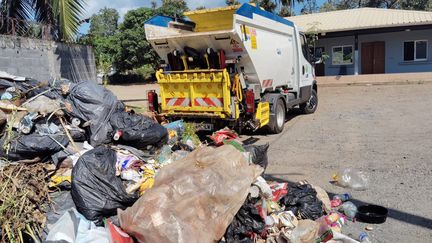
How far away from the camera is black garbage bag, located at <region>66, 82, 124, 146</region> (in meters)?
4.84

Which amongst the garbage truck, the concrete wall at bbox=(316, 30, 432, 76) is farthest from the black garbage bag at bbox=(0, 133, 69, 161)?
the concrete wall at bbox=(316, 30, 432, 76)

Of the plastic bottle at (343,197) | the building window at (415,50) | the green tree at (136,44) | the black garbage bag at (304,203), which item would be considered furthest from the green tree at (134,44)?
the black garbage bag at (304,203)

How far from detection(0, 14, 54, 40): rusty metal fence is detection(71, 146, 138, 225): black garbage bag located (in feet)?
23.6

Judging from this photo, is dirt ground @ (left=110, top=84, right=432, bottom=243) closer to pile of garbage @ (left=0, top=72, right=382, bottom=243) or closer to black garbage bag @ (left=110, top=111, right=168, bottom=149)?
pile of garbage @ (left=0, top=72, right=382, bottom=243)

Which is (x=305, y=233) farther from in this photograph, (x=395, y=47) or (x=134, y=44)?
(x=134, y=44)

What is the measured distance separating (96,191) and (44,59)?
701 cm

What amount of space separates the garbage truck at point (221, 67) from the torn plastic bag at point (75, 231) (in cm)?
435

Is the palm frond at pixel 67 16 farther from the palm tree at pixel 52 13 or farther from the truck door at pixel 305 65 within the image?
the truck door at pixel 305 65

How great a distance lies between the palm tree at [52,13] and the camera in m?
8.90

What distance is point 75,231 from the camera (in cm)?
321

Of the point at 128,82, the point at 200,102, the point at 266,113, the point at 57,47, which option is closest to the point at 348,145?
the point at 266,113

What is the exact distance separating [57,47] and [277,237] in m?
8.47

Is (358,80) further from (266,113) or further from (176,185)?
(176,185)

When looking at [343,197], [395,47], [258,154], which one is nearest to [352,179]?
[343,197]
